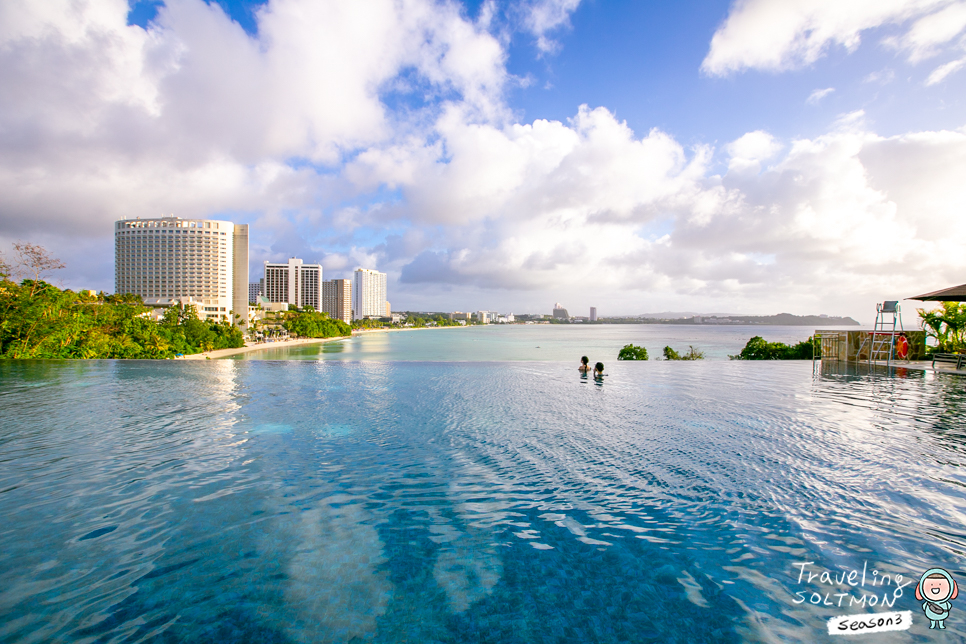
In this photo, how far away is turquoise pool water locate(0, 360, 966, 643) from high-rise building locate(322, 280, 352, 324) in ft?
552

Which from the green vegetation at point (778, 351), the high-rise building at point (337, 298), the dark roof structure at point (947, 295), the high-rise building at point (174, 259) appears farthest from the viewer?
the high-rise building at point (337, 298)

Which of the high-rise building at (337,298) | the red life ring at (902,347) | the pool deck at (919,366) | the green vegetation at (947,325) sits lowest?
the pool deck at (919,366)

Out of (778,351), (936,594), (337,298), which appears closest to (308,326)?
(778,351)

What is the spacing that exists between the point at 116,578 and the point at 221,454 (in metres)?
2.46

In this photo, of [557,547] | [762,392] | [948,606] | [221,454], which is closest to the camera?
[948,606]

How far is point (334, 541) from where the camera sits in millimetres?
3080

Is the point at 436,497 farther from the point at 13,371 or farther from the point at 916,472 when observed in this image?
the point at 13,371

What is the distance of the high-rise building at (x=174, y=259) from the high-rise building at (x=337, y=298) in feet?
185

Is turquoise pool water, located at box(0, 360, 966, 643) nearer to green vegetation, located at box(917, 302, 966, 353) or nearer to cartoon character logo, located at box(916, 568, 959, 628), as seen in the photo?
cartoon character logo, located at box(916, 568, 959, 628)

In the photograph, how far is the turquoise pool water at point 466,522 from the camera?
2.31 m

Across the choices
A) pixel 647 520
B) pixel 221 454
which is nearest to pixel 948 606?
pixel 647 520

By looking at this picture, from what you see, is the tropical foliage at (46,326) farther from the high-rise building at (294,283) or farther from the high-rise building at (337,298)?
the high-rise building at (337,298)

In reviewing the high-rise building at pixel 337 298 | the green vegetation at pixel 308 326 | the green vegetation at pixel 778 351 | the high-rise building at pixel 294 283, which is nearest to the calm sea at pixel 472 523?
the green vegetation at pixel 778 351

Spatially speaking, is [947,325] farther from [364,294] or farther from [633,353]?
[364,294]
